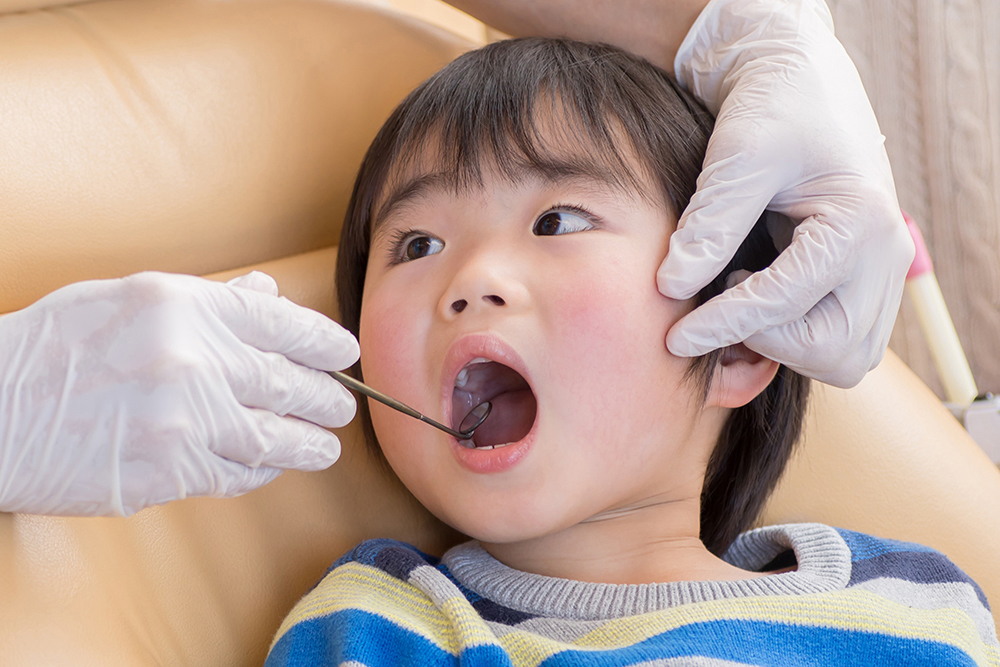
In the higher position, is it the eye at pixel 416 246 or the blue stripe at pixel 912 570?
the eye at pixel 416 246

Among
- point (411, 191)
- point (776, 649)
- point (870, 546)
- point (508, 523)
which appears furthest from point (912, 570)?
point (411, 191)

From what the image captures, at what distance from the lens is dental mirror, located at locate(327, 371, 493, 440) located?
0.78 meters

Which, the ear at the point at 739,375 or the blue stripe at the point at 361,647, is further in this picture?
the ear at the point at 739,375

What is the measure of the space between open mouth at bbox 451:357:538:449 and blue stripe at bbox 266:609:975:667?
0.86ft

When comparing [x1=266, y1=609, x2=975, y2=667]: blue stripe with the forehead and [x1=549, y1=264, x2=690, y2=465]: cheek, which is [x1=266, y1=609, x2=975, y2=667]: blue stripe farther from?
the forehead

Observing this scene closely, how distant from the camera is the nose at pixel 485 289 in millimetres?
893

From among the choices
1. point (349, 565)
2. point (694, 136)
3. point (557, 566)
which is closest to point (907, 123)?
point (694, 136)

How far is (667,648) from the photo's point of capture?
2.66 ft

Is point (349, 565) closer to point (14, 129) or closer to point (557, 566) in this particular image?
point (557, 566)

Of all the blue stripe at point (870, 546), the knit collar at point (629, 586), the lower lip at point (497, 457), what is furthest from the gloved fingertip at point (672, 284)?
the blue stripe at point (870, 546)

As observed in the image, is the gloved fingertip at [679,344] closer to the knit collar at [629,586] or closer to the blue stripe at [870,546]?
the knit collar at [629,586]

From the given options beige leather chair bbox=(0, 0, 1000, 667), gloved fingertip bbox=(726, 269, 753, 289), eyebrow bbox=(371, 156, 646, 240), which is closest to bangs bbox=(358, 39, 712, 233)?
eyebrow bbox=(371, 156, 646, 240)

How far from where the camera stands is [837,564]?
1007 millimetres

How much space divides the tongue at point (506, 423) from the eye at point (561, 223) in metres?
0.21
